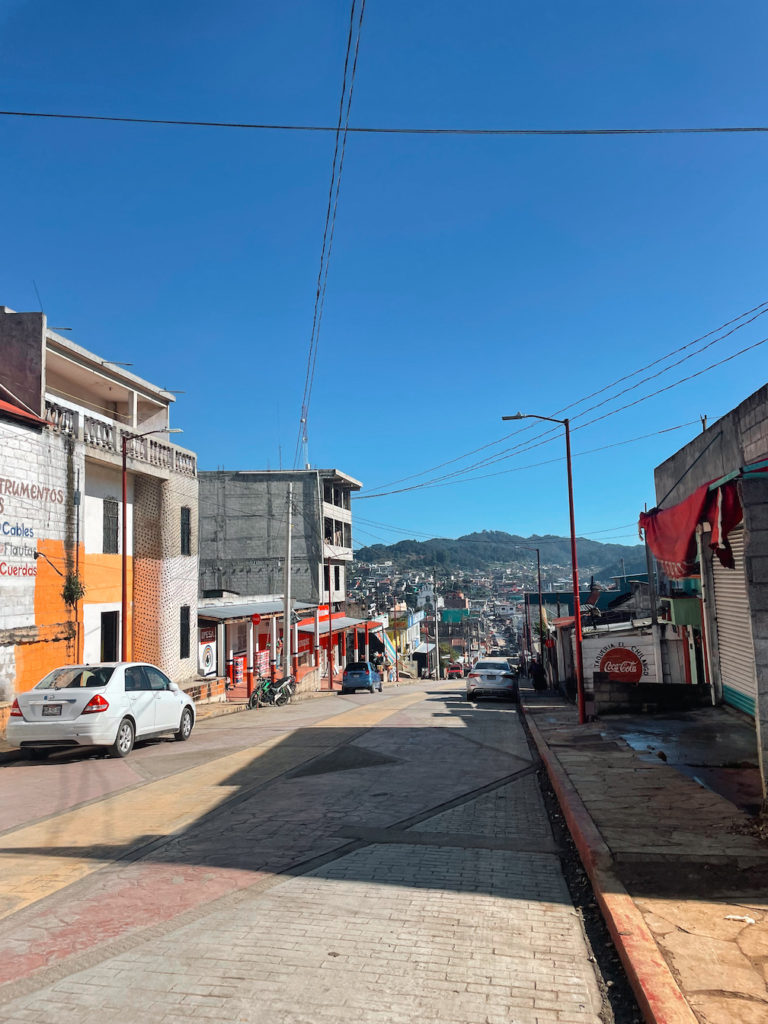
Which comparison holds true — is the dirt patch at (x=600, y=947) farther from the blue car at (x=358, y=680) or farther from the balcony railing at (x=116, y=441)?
the blue car at (x=358, y=680)

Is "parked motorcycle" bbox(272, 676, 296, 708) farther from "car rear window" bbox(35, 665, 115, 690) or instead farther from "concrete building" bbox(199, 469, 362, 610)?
"concrete building" bbox(199, 469, 362, 610)

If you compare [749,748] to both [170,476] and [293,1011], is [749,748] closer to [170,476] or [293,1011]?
[293,1011]

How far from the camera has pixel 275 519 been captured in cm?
5403

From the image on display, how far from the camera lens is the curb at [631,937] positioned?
3.61 meters

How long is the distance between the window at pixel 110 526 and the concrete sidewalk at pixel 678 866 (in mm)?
15980

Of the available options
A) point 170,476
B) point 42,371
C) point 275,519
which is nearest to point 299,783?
point 42,371

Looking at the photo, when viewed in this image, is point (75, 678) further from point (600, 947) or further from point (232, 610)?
point (232, 610)

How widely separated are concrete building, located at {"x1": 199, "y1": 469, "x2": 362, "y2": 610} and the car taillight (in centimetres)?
4172

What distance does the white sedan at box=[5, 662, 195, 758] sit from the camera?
11.0m

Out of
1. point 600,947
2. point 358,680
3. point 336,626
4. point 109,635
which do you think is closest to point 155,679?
point 109,635

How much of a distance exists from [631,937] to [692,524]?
540 centimetres

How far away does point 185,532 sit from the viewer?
88.8 ft

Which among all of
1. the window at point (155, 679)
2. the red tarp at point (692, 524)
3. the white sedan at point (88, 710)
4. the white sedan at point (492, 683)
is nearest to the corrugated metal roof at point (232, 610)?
the white sedan at point (492, 683)

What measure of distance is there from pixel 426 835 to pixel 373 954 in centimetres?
269
